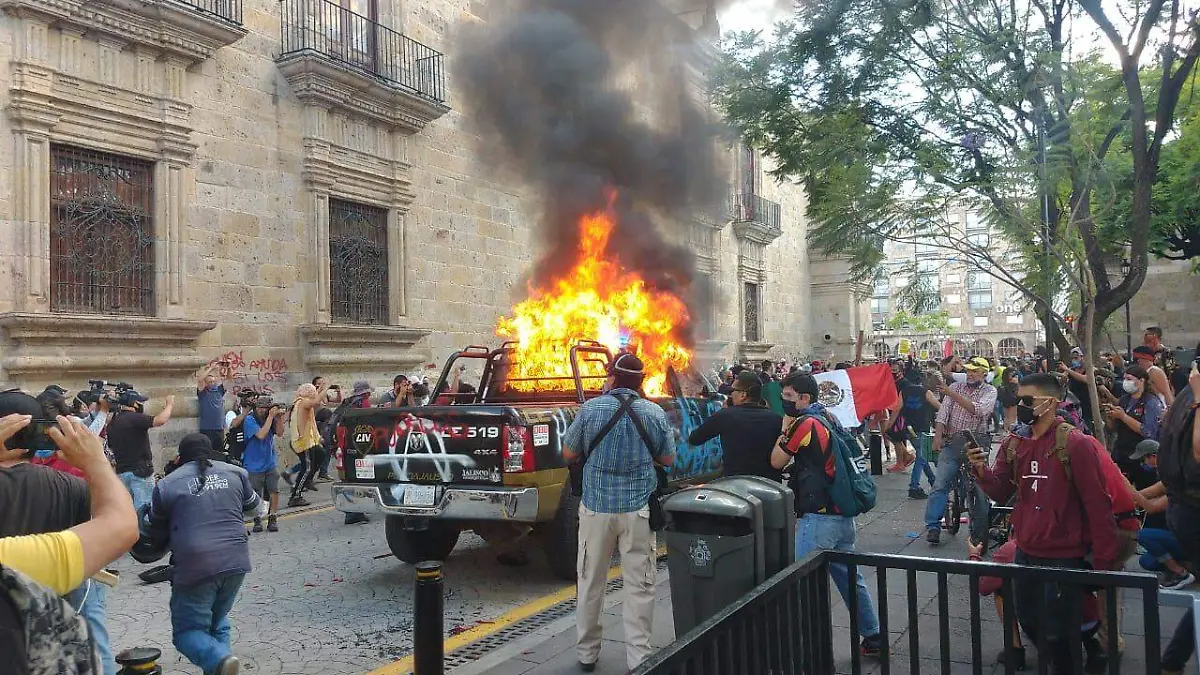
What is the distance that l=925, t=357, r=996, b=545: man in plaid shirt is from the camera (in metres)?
7.23

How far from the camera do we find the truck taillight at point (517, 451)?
5.91 m

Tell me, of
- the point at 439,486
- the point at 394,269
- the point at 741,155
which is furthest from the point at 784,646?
the point at 741,155

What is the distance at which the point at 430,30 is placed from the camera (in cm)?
1482

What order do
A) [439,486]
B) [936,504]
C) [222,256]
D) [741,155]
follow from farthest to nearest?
[741,155], [222,256], [936,504], [439,486]

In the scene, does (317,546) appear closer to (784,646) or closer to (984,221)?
(784,646)

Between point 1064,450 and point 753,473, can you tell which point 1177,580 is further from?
point 753,473

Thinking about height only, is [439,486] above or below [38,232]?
below

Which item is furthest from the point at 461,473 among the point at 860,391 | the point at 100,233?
the point at 100,233

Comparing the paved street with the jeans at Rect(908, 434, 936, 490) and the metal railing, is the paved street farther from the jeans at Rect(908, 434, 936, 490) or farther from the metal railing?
the metal railing

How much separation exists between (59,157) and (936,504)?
10.0 metres

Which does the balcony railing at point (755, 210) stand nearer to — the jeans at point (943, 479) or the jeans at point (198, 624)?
the jeans at point (943, 479)

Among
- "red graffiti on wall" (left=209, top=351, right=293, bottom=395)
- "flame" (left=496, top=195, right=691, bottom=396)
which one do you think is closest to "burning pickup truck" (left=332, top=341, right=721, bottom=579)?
"flame" (left=496, top=195, right=691, bottom=396)

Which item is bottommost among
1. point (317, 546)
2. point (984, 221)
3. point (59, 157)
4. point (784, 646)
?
point (317, 546)

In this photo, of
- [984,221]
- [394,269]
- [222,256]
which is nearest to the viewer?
[984,221]
